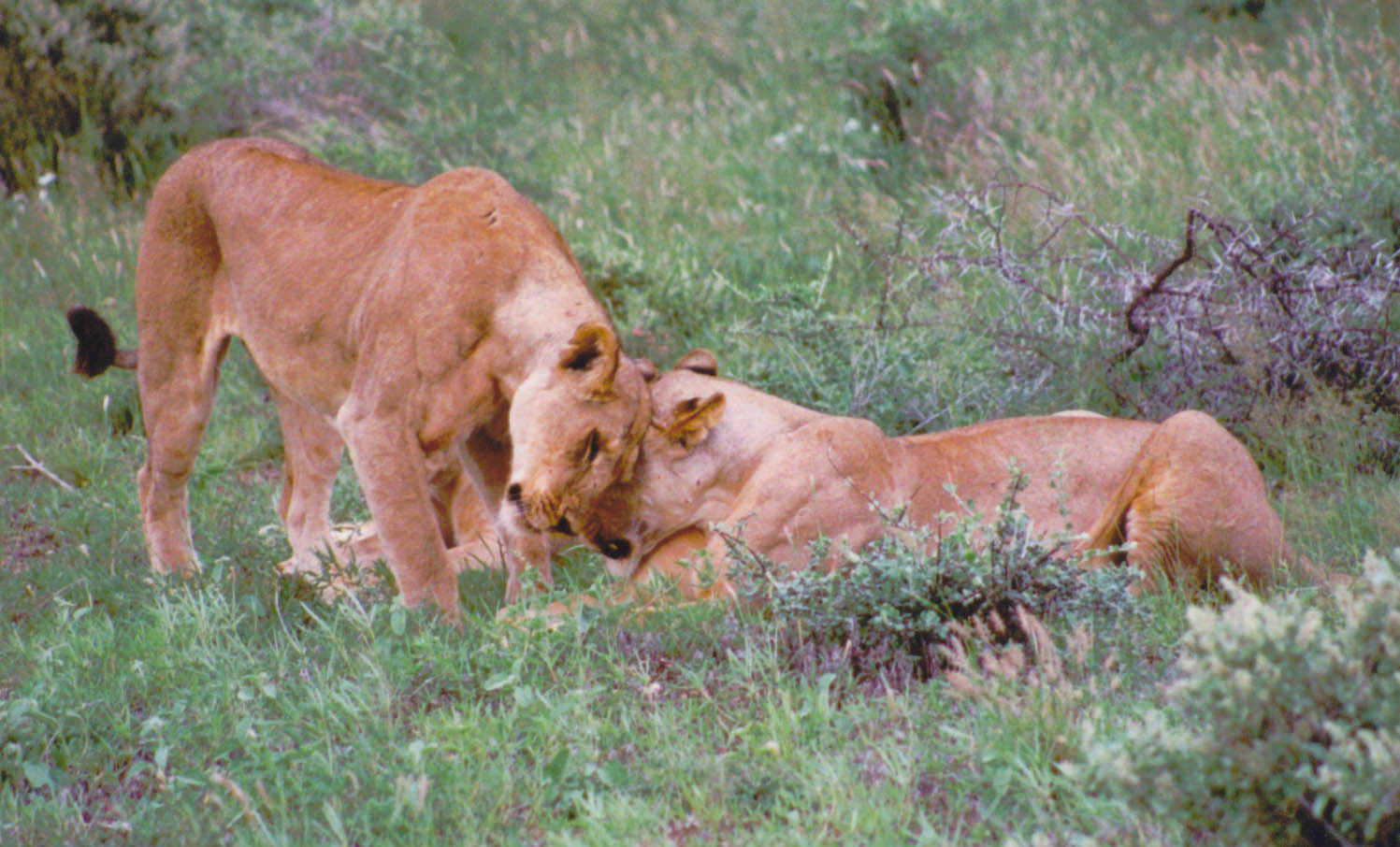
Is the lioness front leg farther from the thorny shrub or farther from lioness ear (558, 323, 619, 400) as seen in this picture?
the thorny shrub

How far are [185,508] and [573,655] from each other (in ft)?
7.76

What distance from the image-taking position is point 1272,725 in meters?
3.02

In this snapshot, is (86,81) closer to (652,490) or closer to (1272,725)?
(652,490)

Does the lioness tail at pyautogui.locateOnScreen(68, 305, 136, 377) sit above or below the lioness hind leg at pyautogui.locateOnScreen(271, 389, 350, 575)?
above

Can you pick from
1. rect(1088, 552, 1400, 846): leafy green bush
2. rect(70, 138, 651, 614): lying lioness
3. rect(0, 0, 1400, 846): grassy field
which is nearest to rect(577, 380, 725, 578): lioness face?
rect(70, 138, 651, 614): lying lioness

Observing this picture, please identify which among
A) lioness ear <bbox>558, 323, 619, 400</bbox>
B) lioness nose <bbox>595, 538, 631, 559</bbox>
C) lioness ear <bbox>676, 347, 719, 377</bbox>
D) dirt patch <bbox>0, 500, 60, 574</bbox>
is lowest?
dirt patch <bbox>0, 500, 60, 574</bbox>

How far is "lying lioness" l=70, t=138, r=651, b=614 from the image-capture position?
16.3ft

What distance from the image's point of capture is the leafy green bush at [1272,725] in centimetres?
294

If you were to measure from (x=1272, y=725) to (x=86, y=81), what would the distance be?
9553mm

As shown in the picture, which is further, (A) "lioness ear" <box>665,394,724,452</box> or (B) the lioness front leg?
(A) "lioness ear" <box>665,394,724,452</box>

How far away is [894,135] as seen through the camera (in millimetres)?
10328

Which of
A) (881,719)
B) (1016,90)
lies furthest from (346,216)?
(1016,90)

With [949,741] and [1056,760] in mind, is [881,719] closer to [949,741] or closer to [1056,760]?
[949,741]

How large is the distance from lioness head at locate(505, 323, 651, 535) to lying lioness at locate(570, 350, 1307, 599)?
1.07 ft
